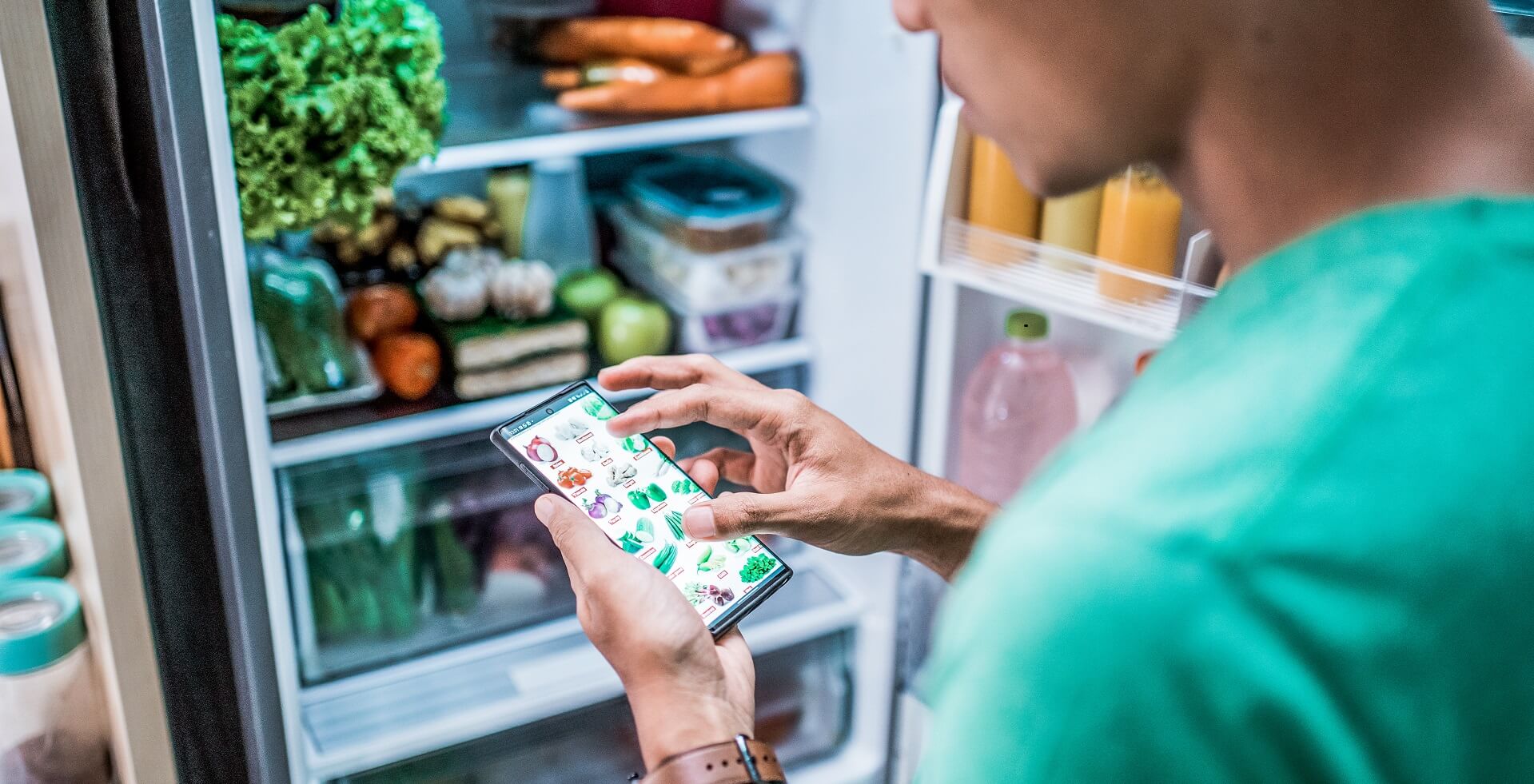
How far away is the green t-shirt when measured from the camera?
36cm

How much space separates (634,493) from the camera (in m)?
1.04

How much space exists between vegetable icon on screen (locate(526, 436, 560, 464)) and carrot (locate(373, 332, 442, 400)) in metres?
0.46

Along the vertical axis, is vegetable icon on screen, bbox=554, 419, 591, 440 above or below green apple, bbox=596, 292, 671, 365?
above

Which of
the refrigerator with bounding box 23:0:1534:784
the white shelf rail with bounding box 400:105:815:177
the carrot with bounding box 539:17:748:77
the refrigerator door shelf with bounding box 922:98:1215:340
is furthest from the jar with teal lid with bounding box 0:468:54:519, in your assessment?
the refrigerator door shelf with bounding box 922:98:1215:340

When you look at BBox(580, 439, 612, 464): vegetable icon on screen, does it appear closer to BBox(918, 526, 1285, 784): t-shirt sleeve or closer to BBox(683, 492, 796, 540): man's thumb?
BBox(683, 492, 796, 540): man's thumb

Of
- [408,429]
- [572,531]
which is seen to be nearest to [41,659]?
[408,429]

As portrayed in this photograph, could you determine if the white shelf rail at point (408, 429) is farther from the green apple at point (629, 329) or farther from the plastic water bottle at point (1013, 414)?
the plastic water bottle at point (1013, 414)

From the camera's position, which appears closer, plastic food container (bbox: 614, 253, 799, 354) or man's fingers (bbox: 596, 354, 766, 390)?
man's fingers (bbox: 596, 354, 766, 390)

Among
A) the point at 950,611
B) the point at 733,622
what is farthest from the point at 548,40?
the point at 950,611

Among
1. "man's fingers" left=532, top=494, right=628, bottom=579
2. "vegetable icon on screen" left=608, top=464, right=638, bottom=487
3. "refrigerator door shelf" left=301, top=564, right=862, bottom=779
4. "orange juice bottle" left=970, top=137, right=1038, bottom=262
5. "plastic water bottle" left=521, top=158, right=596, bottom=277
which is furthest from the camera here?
"plastic water bottle" left=521, top=158, right=596, bottom=277

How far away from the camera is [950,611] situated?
44cm

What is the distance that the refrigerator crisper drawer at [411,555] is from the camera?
1475mm

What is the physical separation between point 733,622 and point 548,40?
0.94m

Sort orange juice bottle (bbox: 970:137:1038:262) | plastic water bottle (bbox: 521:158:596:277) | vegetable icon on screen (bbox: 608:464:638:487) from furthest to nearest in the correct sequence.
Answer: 1. plastic water bottle (bbox: 521:158:596:277)
2. orange juice bottle (bbox: 970:137:1038:262)
3. vegetable icon on screen (bbox: 608:464:638:487)
